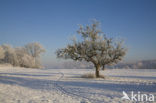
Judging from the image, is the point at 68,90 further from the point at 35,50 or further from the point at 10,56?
the point at 10,56

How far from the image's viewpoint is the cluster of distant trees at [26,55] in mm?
54062

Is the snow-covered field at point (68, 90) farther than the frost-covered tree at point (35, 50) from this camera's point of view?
No

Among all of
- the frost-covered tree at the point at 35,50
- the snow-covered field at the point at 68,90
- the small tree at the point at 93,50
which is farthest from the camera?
the frost-covered tree at the point at 35,50

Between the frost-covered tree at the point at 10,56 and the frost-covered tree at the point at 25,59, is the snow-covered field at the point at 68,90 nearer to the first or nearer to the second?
the frost-covered tree at the point at 25,59

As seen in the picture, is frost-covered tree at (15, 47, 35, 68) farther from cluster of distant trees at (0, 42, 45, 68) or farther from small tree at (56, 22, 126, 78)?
small tree at (56, 22, 126, 78)

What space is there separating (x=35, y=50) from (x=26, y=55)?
4795 mm

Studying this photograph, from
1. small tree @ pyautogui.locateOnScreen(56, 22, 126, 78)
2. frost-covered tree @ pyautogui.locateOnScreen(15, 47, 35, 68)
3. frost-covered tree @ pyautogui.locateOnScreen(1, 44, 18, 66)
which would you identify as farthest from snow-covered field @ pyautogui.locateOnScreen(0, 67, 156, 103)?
frost-covered tree @ pyautogui.locateOnScreen(1, 44, 18, 66)

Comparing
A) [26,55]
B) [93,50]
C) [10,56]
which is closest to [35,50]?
[26,55]

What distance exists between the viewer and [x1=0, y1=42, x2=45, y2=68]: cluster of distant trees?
5406 centimetres

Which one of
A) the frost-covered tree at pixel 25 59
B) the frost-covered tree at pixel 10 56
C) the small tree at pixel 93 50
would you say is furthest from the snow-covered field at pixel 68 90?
the frost-covered tree at pixel 10 56

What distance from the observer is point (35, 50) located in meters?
56.4

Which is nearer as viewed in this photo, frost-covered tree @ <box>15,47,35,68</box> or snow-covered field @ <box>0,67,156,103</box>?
snow-covered field @ <box>0,67,156,103</box>

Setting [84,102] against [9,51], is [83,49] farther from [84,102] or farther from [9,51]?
[9,51]

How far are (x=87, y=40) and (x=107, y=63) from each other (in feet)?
A: 17.0
